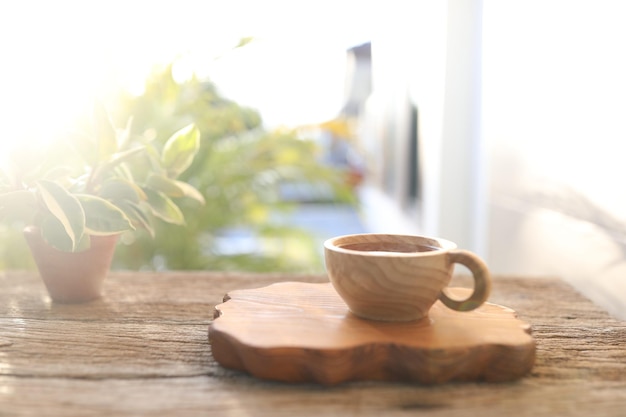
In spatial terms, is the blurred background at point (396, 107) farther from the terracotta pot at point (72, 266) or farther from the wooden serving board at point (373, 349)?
the wooden serving board at point (373, 349)

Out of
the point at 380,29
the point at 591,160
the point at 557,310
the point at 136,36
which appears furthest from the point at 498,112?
the point at 380,29

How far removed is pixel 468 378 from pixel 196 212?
51.5 inches

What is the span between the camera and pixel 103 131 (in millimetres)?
561

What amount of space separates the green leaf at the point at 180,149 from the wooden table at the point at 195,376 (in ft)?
0.55

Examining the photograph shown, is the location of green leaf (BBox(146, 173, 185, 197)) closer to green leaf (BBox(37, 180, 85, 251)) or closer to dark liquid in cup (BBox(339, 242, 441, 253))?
green leaf (BBox(37, 180, 85, 251))

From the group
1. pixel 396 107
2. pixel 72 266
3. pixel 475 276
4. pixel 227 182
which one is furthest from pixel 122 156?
pixel 396 107

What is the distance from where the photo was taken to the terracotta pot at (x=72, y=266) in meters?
0.58

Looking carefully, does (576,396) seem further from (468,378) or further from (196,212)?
(196,212)

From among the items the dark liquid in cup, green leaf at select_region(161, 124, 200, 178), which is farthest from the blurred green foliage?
the dark liquid in cup

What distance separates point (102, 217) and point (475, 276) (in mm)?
371

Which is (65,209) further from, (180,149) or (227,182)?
(227,182)

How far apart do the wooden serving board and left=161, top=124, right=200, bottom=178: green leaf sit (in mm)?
262

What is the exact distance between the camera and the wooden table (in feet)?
1.14

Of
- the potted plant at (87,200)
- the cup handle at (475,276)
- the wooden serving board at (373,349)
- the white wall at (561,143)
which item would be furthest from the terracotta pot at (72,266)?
the white wall at (561,143)
